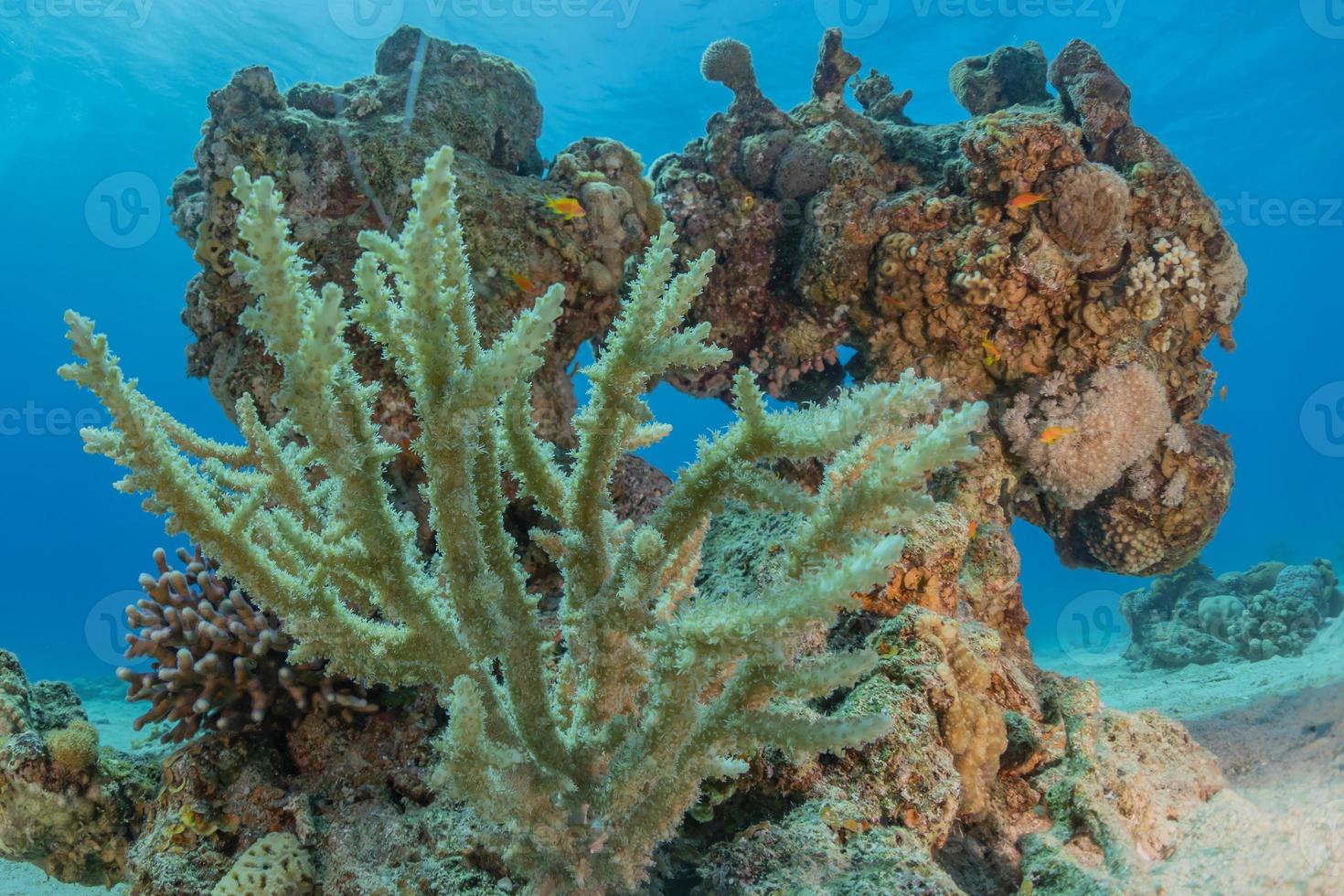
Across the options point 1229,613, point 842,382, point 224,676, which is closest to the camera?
point 224,676

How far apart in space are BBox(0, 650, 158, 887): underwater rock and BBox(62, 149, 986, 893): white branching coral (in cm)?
241

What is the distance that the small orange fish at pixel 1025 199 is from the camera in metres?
6.10

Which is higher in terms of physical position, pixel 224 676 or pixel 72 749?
pixel 224 676

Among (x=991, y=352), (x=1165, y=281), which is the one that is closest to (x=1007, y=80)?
(x=1165, y=281)

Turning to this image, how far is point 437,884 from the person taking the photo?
8.45 feet

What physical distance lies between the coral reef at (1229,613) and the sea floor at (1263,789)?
4.25 m

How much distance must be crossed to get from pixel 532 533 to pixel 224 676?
2365mm

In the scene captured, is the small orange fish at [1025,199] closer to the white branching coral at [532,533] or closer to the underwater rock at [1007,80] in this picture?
the underwater rock at [1007,80]

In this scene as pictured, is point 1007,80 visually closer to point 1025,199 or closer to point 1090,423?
point 1025,199

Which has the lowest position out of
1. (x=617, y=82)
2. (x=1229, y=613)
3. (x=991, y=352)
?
(x=1229, y=613)

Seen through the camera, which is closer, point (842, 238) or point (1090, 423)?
point (1090, 423)

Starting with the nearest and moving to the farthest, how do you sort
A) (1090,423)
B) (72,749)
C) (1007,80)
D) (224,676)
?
1. (224,676)
2. (72,749)
3. (1090,423)
4. (1007,80)

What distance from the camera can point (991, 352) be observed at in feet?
21.2

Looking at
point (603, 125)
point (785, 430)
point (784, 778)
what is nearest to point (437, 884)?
point (784, 778)
